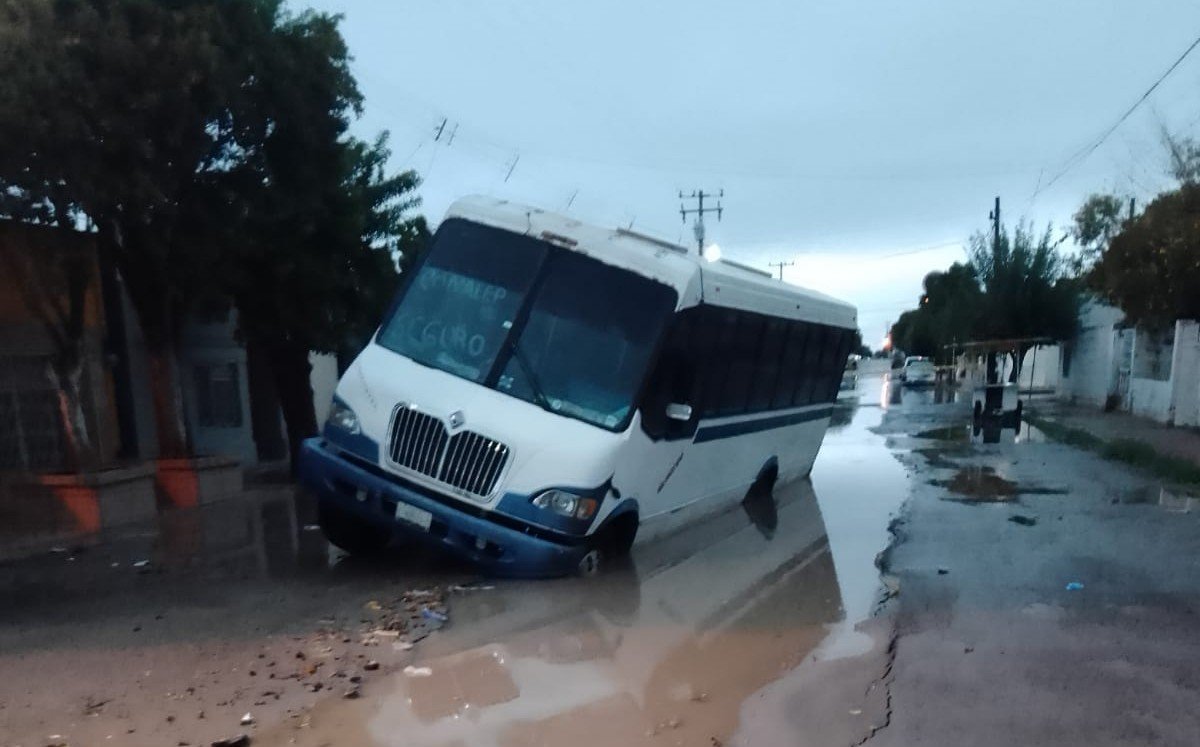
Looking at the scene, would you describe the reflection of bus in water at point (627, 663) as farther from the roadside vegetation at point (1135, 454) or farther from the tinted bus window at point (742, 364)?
the roadside vegetation at point (1135, 454)

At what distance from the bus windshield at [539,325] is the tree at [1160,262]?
15.8 m

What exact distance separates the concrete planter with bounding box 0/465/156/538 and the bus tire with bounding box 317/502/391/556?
3685mm

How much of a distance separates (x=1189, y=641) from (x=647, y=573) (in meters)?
4.28

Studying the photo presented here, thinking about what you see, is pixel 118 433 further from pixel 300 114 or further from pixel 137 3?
pixel 137 3

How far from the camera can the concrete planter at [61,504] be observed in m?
10.4

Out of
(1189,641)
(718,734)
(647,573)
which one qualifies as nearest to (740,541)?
(647,573)

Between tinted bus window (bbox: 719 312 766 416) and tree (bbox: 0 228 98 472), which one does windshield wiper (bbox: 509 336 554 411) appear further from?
tree (bbox: 0 228 98 472)

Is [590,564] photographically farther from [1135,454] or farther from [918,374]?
[918,374]

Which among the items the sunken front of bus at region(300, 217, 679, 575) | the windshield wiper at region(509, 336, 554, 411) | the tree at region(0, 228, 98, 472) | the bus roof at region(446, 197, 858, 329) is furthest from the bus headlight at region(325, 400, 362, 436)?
the tree at region(0, 228, 98, 472)

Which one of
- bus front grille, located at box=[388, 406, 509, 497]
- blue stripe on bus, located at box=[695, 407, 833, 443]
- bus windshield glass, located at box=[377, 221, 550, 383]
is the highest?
bus windshield glass, located at box=[377, 221, 550, 383]

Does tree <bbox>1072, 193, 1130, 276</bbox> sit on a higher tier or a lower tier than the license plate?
higher

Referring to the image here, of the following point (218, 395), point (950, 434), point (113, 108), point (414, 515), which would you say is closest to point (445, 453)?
point (414, 515)

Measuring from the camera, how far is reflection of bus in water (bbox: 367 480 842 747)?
496 cm

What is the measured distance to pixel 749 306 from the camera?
1012 centimetres
